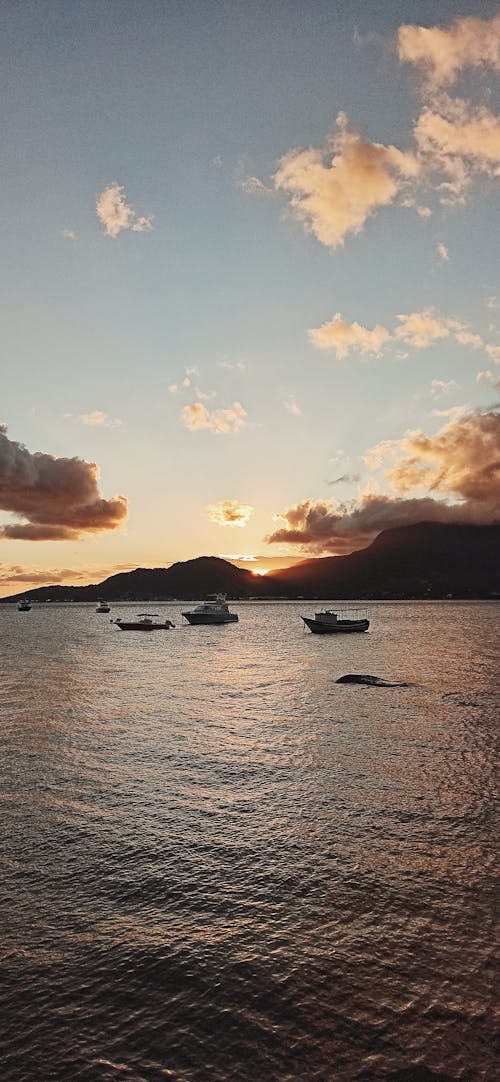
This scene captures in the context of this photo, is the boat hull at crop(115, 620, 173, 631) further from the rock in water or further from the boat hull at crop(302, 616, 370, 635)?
the rock in water

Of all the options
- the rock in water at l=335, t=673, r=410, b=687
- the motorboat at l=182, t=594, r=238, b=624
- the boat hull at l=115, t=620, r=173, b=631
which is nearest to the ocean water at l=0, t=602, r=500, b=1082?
the rock in water at l=335, t=673, r=410, b=687

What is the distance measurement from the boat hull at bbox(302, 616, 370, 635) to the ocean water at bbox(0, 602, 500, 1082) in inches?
3570

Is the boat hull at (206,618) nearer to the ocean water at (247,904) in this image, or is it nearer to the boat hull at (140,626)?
the boat hull at (140,626)

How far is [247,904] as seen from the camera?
13.1 metres

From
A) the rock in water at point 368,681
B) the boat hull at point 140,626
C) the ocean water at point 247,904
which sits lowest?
the boat hull at point 140,626

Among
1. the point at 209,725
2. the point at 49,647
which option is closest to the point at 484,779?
the point at 209,725

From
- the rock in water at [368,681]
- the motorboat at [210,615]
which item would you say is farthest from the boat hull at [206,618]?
the rock in water at [368,681]

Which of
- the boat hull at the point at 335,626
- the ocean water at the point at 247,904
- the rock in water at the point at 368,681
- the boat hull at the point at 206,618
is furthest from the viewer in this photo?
the boat hull at the point at 206,618

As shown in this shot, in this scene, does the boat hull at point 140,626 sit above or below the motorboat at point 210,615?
below

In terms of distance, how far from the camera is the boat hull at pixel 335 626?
122m

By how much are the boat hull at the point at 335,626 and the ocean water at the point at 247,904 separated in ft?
298

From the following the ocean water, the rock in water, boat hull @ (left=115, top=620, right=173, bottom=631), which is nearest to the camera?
the ocean water

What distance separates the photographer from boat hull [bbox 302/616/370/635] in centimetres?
12206

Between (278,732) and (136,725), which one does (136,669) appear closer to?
(136,725)
